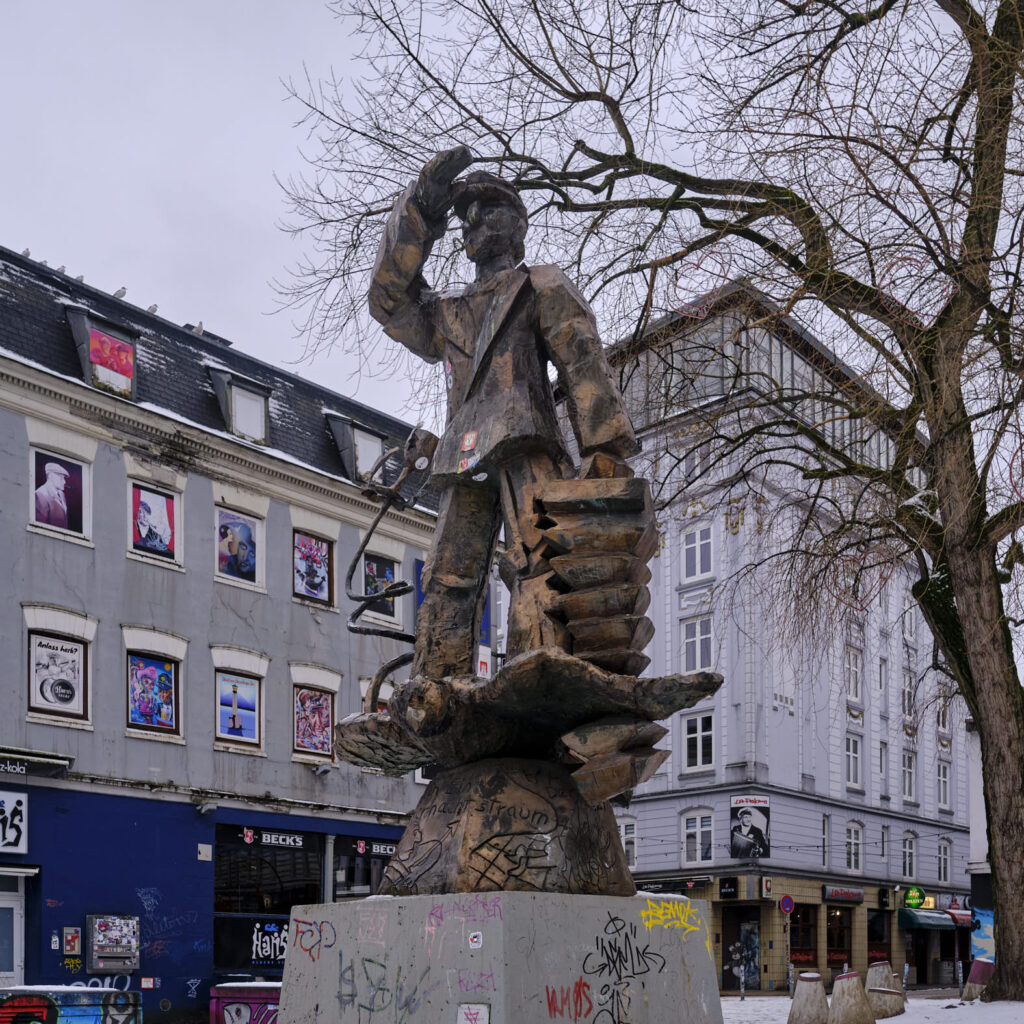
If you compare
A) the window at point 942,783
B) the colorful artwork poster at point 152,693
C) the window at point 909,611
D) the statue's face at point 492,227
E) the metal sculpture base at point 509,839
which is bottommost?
the window at point 942,783

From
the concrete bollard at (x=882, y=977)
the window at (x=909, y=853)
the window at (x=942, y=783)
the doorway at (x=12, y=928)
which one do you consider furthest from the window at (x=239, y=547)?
the window at (x=942, y=783)

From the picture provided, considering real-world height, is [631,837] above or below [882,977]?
below

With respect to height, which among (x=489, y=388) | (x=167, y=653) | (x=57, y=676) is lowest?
(x=57, y=676)

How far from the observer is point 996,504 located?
12.8 metres

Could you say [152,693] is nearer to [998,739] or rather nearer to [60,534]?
[60,534]

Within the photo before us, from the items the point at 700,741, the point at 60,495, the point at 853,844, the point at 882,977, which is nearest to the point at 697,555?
the point at 700,741

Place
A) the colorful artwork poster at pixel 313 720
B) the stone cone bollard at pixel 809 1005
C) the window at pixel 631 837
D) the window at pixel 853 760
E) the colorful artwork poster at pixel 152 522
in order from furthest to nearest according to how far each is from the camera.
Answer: the window at pixel 853 760 < the window at pixel 631 837 < the colorful artwork poster at pixel 313 720 < the colorful artwork poster at pixel 152 522 < the stone cone bollard at pixel 809 1005

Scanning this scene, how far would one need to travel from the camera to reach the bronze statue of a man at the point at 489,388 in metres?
5.65

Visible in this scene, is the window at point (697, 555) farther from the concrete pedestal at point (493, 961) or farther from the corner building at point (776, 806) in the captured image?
the concrete pedestal at point (493, 961)

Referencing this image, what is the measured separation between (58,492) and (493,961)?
16.3 meters

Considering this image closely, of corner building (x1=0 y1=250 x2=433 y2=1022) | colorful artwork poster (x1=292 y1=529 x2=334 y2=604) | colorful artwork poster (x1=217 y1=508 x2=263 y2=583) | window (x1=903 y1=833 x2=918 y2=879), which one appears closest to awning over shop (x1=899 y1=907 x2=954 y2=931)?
window (x1=903 y1=833 x2=918 y2=879)

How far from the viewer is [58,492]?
19.7m

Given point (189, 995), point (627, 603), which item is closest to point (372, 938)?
point (627, 603)

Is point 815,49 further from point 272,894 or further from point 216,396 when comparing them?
point 272,894
